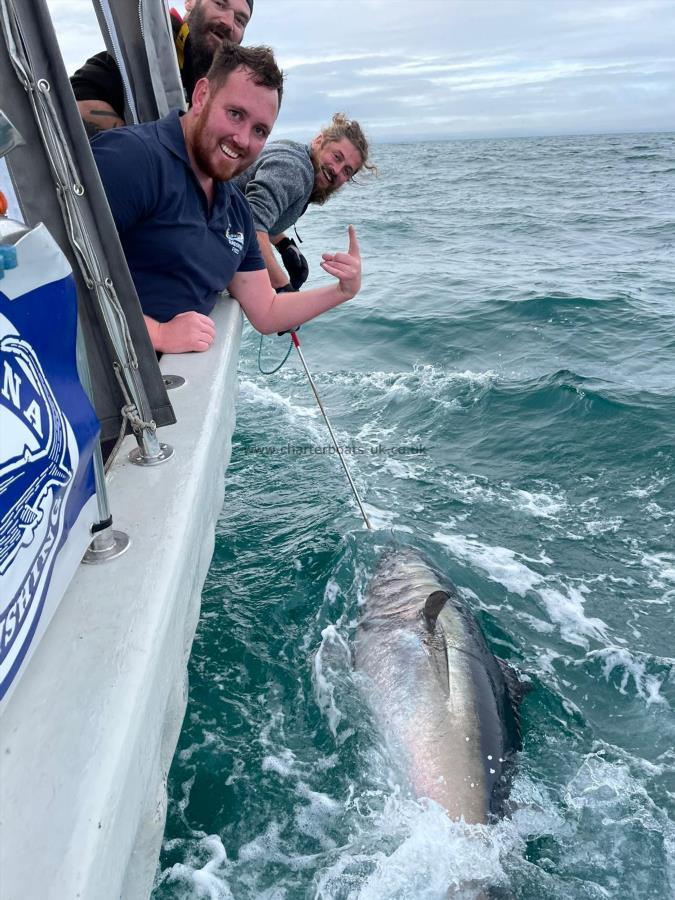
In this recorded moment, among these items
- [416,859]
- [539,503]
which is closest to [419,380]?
[539,503]

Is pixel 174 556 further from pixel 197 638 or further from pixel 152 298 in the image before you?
pixel 197 638

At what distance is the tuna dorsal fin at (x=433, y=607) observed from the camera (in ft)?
9.90

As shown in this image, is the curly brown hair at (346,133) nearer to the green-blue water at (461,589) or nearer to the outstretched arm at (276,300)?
the outstretched arm at (276,300)

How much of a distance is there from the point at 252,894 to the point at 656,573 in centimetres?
308

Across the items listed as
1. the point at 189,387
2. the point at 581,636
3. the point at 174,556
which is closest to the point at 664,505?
the point at 581,636

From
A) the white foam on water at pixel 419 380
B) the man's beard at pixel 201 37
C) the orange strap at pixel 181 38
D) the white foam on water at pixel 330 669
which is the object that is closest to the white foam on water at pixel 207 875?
the white foam on water at pixel 330 669

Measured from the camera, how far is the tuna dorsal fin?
3.02 metres

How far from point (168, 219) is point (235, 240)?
17.6 inches

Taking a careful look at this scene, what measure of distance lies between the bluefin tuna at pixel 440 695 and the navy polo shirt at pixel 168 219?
69.8 inches

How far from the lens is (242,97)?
2.55m

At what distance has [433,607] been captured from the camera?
9.92 ft

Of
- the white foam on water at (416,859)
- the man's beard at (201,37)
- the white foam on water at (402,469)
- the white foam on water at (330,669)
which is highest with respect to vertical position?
the man's beard at (201,37)

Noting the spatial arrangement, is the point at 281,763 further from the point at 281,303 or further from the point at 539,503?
the point at 539,503

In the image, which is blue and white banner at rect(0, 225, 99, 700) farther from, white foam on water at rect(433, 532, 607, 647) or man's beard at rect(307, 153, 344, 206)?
man's beard at rect(307, 153, 344, 206)
